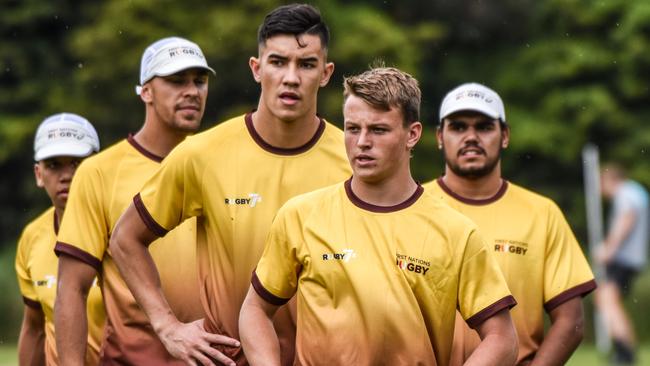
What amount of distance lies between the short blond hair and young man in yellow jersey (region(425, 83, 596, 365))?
1642 mm

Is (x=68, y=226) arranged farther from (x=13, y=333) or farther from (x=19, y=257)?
(x=13, y=333)

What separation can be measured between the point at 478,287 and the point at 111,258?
2475mm

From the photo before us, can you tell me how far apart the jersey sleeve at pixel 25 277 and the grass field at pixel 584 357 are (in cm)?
792

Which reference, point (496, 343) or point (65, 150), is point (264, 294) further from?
point (65, 150)

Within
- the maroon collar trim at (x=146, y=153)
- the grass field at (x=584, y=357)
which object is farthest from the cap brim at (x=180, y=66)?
the grass field at (x=584, y=357)

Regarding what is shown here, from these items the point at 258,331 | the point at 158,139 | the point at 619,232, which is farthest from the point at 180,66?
the point at 619,232

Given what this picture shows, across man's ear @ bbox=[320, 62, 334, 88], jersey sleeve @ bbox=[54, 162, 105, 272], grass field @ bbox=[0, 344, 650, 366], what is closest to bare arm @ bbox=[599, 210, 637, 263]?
grass field @ bbox=[0, 344, 650, 366]

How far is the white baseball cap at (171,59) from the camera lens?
8.49 meters

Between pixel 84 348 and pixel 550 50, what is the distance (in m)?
22.5

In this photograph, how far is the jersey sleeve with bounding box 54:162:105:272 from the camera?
25.8 ft

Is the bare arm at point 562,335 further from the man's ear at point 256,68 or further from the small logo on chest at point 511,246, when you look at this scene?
the man's ear at point 256,68

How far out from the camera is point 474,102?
28.7 feet

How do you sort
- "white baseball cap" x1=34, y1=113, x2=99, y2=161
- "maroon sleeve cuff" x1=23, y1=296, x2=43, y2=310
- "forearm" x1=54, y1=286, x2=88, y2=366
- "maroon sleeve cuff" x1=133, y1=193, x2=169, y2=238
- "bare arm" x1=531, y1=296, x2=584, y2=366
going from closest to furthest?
1. "maroon sleeve cuff" x1=133, y1=193, x2=169, y2=238
2. "forearm" x1=54, y1=286, x2=88, y2=366
3. "bare arm" x1=531, y1=296, x2=584, y2=366
4. "maroon sleeve cuff" x1=23, y1=296, x2=43, y2=310
5. "white baseball cap" x1=34, y1=113, x2=99, y2=161

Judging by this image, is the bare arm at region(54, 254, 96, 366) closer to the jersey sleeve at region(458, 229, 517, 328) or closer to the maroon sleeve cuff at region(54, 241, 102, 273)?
the maroon sleeve cuff at region(54, 241, 102, 273)
